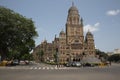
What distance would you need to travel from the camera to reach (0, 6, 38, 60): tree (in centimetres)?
6134

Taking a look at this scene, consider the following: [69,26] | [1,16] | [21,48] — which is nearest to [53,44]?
[69,26]

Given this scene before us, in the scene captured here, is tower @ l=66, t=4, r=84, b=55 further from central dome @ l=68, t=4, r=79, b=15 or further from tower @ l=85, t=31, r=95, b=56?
tower @ l=85, t=31, r=95, b=56

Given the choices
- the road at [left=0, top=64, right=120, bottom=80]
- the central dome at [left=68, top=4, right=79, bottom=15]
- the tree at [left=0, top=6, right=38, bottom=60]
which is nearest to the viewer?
the road at [left=0, top=64, right=120, bottom=80]

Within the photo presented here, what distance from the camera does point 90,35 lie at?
466ft

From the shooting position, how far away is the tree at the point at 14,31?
201 feet

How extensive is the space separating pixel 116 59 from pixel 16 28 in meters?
107

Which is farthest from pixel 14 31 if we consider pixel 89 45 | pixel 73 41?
pixel 89 45

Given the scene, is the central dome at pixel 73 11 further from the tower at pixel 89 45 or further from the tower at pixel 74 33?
the tower at pixel 89 45

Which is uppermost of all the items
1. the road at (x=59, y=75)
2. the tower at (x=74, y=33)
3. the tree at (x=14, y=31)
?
the tower at (x=74, y=33)

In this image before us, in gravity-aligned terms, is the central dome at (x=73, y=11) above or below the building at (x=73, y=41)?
above

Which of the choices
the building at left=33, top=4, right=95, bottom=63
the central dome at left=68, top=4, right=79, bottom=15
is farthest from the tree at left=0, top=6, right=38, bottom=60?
the central dome at left=68, top=4, right=79, bottom=15

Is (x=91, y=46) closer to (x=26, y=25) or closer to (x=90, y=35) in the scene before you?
(x=90, y=35)

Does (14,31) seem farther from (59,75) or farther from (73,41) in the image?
(73,41)

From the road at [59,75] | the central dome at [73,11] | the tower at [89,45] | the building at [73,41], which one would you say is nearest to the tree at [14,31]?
the road at [59,75]
